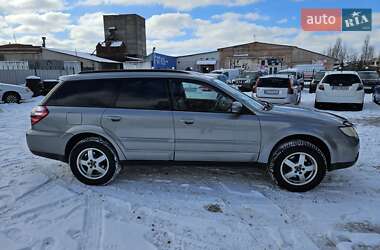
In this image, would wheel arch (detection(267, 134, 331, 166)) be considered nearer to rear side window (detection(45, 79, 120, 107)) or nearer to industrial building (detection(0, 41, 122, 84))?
rear side window (detection(45, 79, 120, 107))

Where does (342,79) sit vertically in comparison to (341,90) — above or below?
above

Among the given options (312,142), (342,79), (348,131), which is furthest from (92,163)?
(342,79)

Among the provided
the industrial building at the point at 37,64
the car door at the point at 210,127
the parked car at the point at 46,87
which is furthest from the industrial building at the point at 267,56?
the car door at the point at 210,127

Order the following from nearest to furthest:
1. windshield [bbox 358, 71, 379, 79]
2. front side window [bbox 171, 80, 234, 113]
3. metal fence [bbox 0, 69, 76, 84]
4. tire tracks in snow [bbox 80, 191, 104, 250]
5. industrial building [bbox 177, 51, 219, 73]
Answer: tire tracks in snow [bbox 80, 191, 104, 250], front side window [bbox 171, 80, 234, 113], windshield [bbox 358, 71, 379, 79], metal fence [bbox 0, 69, 76, 84], industrial building [bbox 177, 51, 219, 73]

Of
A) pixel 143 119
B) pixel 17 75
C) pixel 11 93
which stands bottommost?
pixel 143 119

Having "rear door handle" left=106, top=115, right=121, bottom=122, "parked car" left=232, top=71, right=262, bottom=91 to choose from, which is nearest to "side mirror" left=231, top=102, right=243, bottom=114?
"rear door handle" left=106, top=115, right=121, bottom=122

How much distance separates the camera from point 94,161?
4.53 metres

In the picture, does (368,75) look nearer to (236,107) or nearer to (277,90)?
(277,90)

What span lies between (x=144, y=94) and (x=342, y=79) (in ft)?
33.3

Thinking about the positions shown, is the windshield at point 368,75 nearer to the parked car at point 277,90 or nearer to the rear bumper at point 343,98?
the rear bumper at point 343,98

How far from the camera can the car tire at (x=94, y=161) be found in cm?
448

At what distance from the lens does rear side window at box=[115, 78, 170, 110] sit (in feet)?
14.5

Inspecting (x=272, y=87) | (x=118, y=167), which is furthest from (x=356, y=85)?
(x=118, y=167)

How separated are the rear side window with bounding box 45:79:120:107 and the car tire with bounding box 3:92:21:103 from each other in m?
12.8
